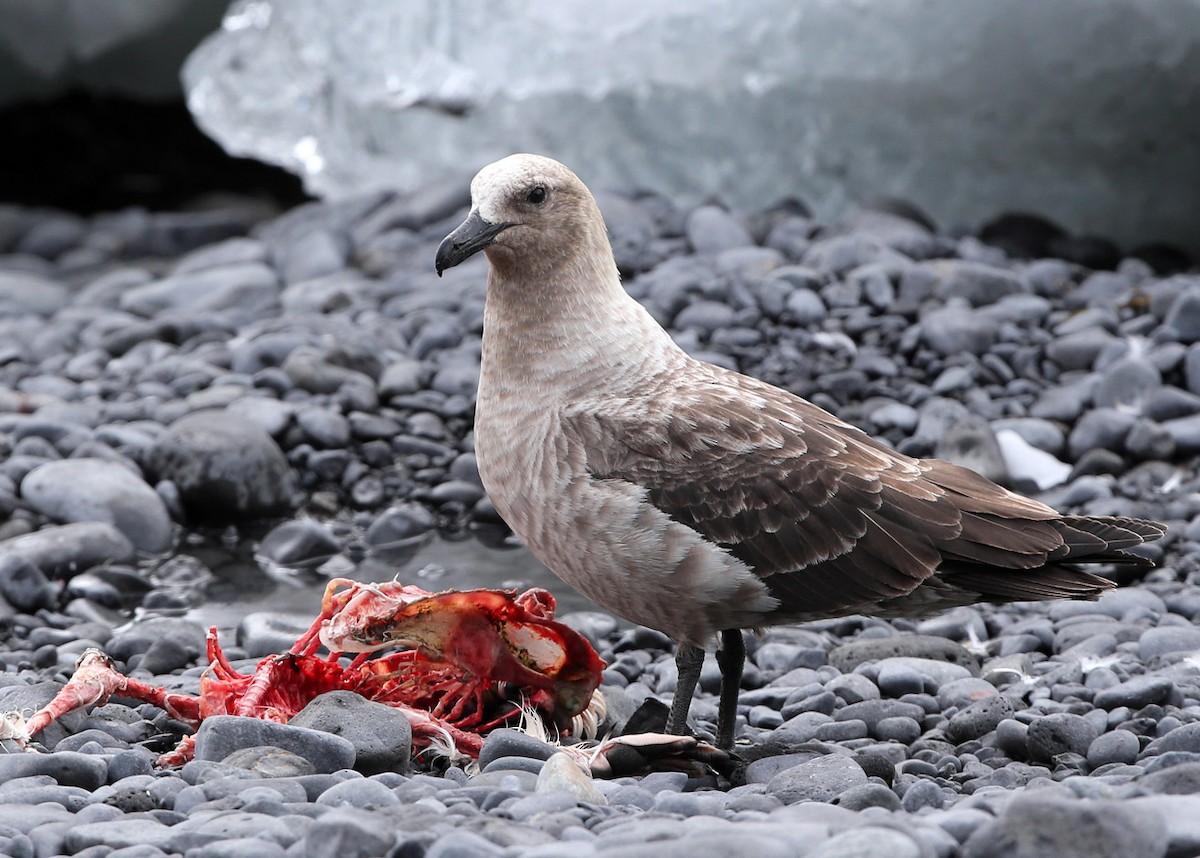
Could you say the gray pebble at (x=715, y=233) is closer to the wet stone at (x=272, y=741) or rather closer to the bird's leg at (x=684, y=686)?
the bird's leg at (x=684, y=686)

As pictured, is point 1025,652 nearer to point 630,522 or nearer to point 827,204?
point 630,522

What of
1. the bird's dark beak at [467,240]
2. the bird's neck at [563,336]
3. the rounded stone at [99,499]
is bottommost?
the rounded stone at [99,499]

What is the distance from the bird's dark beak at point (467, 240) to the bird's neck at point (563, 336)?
0.16 meters

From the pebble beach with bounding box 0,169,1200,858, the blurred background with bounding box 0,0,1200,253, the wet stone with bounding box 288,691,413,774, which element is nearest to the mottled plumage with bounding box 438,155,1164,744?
the pebble beach with bounding box 0,169,1200,858

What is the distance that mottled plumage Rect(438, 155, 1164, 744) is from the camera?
4043 mm

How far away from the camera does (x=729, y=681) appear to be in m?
4.23

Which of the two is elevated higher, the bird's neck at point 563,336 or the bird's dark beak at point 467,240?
the bird's dark beak at point 467,240

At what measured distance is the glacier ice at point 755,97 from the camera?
8.87 m

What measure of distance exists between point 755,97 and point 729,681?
586 cm

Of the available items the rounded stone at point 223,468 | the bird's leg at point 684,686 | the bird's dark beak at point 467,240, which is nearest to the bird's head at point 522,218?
the bird's dark beak at point 467,240

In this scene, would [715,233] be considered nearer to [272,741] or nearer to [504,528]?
[504,528]

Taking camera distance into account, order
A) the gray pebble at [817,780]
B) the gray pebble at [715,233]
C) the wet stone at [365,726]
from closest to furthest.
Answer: the gray pebble at [817,780]
the wet stone at [365,726]
the gray pebble at [715,233]

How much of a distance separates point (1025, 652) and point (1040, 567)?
1056 millimetres

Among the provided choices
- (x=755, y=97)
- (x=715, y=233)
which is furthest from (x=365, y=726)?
(x=755, y=97)
